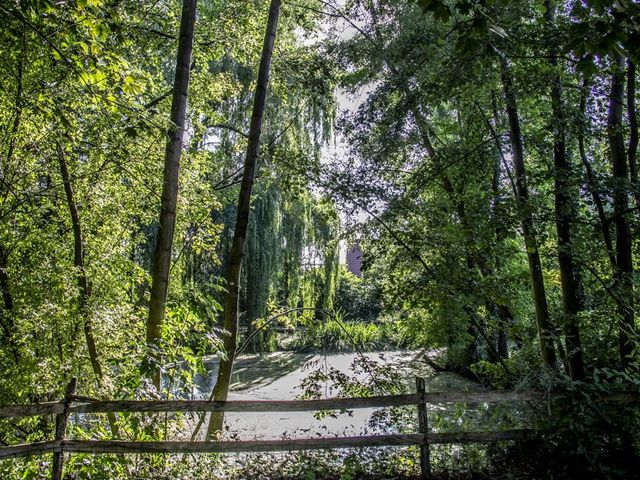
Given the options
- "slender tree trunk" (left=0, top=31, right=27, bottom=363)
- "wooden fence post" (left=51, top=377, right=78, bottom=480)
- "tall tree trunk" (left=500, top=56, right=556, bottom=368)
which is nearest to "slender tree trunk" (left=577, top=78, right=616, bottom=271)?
"tall tree trunk" (left=500, top=56, right=556, bottom=368)

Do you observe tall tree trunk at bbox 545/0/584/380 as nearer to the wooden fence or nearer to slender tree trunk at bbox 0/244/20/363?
the wooden fence

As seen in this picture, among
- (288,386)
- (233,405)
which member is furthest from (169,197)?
(288,386)

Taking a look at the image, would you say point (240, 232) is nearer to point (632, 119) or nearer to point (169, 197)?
point (169, 197)

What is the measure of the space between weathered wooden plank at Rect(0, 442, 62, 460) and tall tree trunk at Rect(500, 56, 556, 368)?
3.97 metres

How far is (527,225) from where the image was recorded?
3.89 meters

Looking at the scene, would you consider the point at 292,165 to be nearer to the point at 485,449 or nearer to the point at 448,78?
the point at 448,78

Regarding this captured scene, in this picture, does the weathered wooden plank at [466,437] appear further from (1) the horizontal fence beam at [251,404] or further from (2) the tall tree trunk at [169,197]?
(2) the tall tree trunk at [169,197]

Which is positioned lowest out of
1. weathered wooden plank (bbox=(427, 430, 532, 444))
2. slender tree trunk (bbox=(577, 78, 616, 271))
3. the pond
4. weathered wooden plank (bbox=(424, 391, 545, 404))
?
the pond

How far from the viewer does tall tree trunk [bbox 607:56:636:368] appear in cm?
355

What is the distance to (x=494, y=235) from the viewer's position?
407 centimetres

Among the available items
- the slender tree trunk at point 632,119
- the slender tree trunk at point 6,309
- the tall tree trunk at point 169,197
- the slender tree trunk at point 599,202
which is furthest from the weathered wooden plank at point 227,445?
the slender tree trunk at point 632,119

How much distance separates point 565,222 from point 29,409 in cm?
454

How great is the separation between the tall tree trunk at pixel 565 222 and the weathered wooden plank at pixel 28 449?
4091mm

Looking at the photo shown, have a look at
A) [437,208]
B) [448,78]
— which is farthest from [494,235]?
[448,78]
